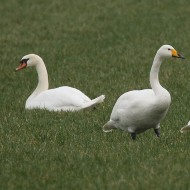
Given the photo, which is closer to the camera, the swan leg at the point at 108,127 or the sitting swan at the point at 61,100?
the swan leg at the point at 108,127

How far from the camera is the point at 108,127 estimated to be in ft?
33.2

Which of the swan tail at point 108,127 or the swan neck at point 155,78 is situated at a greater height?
the swan neck at point 155,78

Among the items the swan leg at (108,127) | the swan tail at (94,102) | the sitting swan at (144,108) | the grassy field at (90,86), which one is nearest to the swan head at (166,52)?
the sitting swan at (144,108)

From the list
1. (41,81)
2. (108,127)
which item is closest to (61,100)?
(41,81)

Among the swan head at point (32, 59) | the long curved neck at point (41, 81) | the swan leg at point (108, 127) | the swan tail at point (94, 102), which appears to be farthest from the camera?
the swan head at point (32, 59)

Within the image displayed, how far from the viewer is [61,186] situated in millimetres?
7379

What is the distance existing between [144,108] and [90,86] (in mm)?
5955

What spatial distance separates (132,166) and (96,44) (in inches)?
503

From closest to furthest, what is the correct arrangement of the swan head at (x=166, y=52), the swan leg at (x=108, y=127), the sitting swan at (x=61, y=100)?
1. the swan head at (x=166, y=52)
2. the swan leg at (x=108, y=127)
3. the sitting swan at (x=61, y=100)

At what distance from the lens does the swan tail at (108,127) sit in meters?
10.0

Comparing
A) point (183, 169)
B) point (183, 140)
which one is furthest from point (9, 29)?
point (183, 169)

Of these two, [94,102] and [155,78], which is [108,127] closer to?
[155,78]

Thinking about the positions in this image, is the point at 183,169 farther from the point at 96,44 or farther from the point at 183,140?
the point at 96,44

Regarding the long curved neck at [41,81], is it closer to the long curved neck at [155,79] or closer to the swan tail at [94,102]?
the swan tail at [94,102]
